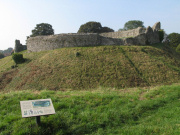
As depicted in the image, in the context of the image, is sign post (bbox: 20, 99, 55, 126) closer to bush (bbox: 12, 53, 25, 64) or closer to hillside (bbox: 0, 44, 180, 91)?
hillside (bbox: 0, 44, 180, 91)

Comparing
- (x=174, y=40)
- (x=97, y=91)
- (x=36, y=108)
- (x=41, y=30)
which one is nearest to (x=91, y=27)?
(x=41, y=30)

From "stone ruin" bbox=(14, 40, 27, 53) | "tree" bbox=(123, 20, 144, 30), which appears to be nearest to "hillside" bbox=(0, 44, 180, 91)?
"stone ruin" bbox=(14, 40, 27, 53)

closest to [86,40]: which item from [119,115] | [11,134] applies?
[119,115]

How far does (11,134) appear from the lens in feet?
16.7

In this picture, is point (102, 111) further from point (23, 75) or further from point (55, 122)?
point (23, 75)

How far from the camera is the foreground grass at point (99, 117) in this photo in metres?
5.34

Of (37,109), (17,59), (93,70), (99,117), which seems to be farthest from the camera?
(17,59)

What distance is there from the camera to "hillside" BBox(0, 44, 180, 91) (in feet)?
52.7

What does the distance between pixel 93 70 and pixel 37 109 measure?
12581 mm

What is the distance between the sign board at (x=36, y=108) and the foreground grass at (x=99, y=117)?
23.1 inches

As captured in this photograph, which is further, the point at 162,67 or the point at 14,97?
the point at 162,67

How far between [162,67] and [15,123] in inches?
702

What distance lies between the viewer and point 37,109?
5344mm

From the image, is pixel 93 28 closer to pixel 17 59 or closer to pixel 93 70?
pixel 17 59
